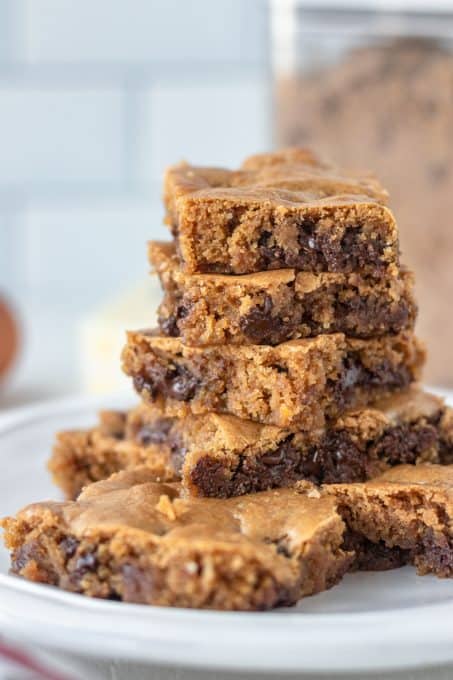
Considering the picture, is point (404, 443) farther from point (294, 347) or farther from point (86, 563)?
point (86, 563)

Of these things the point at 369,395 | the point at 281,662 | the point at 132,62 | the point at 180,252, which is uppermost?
the point at 132,62

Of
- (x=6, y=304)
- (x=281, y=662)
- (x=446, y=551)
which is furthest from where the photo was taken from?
(x=6, y=304)

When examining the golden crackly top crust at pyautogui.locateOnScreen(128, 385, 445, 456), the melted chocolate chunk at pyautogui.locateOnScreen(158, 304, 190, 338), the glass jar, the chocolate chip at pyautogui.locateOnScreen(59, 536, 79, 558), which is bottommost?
the chocolate chip at pyautogui.locateOnScreen(59, 536, 79, 558)

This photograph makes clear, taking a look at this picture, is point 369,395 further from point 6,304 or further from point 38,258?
point 38,258

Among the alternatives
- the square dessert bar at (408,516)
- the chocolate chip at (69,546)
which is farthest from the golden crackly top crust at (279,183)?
the chocolate chip at (69,546)

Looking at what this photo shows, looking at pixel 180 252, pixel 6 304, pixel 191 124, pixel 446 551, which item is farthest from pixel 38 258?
pixel 446 551

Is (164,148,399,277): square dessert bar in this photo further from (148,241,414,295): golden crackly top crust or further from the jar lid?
the jar lid

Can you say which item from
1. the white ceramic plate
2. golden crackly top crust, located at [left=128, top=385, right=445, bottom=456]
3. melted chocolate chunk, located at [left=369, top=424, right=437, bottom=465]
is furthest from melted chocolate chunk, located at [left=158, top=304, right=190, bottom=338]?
the white ceramic plate

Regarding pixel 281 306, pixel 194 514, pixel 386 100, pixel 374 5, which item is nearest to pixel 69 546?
pixel 194 514
